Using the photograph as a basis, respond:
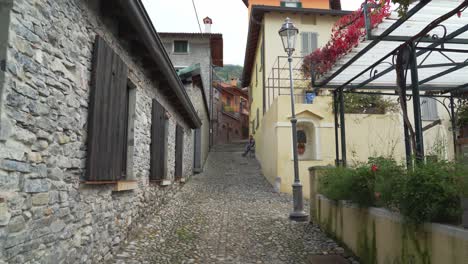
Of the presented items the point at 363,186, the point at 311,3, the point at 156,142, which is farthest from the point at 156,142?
the point at 311,3

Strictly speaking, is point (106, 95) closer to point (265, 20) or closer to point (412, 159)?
point (412, 159)

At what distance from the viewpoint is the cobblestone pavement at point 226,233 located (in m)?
4.17

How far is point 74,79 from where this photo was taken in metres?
3.16

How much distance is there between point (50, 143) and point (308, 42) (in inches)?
456

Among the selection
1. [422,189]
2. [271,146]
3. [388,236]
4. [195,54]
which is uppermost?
[195,54]

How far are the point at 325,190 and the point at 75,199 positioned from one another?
10.9 feet

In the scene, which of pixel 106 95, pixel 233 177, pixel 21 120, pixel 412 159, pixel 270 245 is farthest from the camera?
pixel 233 177

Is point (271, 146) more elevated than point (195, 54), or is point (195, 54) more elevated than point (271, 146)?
point (195, 54)

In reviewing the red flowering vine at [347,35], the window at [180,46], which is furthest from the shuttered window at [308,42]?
the window at [180,46]

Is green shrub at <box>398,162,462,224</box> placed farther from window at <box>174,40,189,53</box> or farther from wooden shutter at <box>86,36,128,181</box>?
window at <box>174,40,189,53</box>

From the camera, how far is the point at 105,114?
373 cm

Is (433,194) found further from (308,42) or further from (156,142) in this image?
(308,42)

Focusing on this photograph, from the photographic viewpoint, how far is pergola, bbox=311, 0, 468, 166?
3.32m

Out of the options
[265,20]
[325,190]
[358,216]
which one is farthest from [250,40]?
[358,216]
